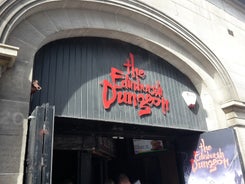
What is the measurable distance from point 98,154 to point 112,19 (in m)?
3.53

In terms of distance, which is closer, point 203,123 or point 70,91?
point 70,91

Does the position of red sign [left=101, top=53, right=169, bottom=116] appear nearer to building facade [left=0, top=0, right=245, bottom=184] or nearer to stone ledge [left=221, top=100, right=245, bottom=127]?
building facade [left=0, top=0, right=245, bottom=184]

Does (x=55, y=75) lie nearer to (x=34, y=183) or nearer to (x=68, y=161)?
(x=34, y=183)

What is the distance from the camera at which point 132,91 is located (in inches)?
193

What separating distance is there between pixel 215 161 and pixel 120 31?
11.2ft

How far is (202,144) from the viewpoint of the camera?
5.63m

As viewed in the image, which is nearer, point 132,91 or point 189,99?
point 132,91

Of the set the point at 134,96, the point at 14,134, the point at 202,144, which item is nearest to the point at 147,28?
the point at 134,96

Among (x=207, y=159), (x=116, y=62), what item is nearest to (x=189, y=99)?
(x=207, y=159)

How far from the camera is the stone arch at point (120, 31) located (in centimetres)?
367

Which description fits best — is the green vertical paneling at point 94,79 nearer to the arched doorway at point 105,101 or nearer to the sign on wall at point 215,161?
the arched doorway at point 105,101

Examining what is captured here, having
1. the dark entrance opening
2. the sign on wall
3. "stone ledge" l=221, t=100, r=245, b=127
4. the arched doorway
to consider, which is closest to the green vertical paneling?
the arched doorway

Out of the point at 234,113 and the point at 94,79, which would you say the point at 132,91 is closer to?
the point at 94,79

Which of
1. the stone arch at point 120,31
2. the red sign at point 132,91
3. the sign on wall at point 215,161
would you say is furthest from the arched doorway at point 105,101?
the sign on wall at point 215,161
